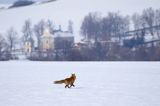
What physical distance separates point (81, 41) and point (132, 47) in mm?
8971

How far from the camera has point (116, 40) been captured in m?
52.5

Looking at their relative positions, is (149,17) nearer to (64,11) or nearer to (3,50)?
(64,11)

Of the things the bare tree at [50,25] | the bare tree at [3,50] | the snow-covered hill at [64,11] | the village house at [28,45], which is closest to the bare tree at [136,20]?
the snow-covered hill at [64,11]

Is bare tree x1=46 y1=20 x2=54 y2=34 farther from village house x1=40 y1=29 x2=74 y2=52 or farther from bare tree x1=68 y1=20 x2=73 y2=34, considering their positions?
bare tree x1=68 y1=20 x2=73 y2=34

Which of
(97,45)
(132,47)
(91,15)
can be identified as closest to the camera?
(132,47)

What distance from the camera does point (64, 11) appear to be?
6184 cm

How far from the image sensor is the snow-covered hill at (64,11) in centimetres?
5738

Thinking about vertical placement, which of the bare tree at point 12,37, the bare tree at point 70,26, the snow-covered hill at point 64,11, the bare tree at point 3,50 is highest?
the snow-covered hill at point 64,11

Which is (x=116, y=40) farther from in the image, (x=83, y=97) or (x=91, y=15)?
(x=83, y=97)

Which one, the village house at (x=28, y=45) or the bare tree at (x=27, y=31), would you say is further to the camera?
the bare tree at (x=27, y=31)

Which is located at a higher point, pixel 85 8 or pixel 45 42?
pixel 85 8

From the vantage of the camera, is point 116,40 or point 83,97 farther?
point 116,40

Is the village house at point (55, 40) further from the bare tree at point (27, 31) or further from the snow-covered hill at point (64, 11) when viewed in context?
the bare tree at point (27, 31)

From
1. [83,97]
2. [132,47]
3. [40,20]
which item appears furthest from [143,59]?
[83,97]
